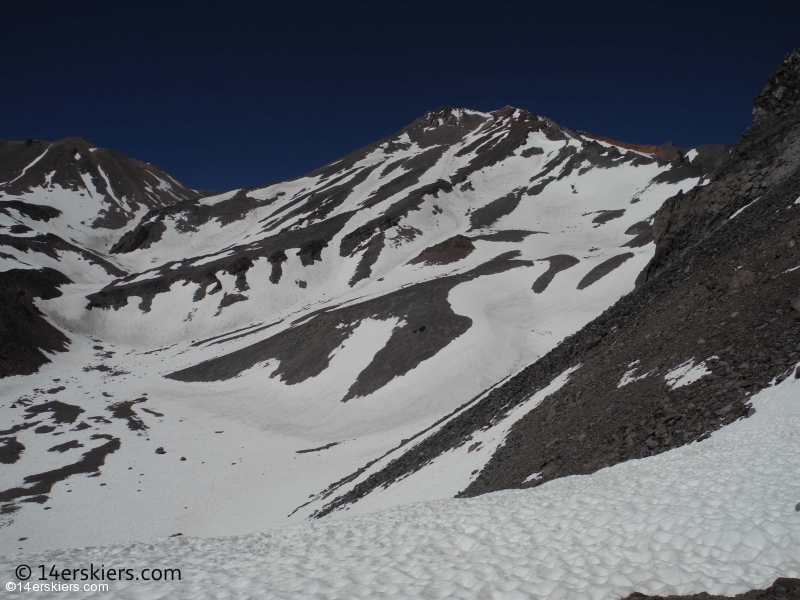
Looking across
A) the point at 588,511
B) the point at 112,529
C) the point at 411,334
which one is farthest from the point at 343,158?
the point at 588,511

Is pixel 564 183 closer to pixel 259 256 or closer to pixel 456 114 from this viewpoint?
pixel 259 256

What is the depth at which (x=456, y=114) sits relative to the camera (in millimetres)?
163000

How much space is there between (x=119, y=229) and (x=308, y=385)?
121921 mm

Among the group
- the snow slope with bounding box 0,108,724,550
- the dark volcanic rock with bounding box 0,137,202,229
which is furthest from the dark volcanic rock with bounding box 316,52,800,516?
the dark volcanic rock with bounding box 0,137,202,229

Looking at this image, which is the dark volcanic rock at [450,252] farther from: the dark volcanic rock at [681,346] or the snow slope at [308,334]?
the dark volcanic rock at [681,346]

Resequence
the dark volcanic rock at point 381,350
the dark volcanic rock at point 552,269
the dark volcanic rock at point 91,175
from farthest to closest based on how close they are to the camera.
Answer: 1. the dark volcanic rock at point 91,175
2. the dark volcanic rock at point 552,269
3. the dark volcanic rock at point 381,350

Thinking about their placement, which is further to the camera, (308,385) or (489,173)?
(489,173)

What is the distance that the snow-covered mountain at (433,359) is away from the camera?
33.7 ft

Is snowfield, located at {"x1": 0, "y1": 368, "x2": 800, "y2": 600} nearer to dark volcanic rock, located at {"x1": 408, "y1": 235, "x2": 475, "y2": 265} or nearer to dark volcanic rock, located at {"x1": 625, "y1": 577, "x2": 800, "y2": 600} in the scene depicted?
dark volcanic rock, located at {"x1": 625, "y1": 577, "x2": 800, "y2": 600}

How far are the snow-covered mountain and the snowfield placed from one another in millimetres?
79

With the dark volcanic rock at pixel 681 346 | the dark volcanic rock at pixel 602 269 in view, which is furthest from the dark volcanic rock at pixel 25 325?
the dark volcanic rock at pixel 602 269

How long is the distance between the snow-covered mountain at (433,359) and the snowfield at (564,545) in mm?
79

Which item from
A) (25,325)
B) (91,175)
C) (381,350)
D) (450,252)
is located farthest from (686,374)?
(91,175)

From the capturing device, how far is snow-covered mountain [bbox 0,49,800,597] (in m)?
10.3
